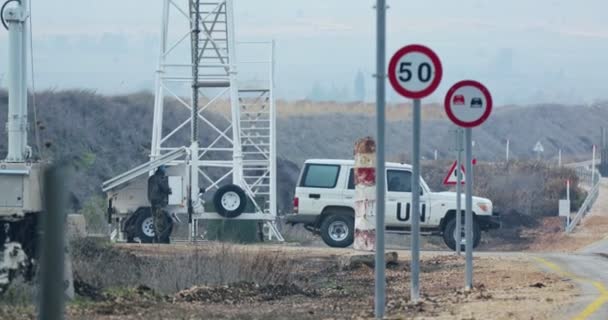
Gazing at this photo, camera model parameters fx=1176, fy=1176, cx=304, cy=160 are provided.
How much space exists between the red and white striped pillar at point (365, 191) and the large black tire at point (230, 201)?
5515mm

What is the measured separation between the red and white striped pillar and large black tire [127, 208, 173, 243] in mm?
6004

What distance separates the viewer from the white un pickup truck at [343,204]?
28484 mm

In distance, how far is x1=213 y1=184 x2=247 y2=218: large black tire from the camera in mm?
30156

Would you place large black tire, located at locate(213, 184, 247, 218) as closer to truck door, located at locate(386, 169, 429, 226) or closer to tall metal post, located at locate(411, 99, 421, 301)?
truck door, located at locate(386, 169, 429, 226)

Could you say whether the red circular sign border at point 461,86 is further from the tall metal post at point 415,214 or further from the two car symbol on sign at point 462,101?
the tall metal post at point 415,214

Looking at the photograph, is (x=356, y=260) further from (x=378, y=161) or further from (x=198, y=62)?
(x=198, y=62)

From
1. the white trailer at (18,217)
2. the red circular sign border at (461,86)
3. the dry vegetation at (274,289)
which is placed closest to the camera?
the dry vegetation at (274,289)

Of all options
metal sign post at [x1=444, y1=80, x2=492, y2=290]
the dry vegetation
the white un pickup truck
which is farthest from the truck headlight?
metal sign post at [x1=444, y1=80, x2=492, y2=290]

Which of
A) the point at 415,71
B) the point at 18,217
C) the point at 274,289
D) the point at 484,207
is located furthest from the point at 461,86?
the point at 484,207

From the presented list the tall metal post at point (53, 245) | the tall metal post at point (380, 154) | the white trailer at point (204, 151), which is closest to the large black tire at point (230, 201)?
the white trailer at point (204, 151)

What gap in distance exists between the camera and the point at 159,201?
95.0 ft

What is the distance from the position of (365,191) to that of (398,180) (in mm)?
3837

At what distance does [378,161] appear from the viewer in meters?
12.0

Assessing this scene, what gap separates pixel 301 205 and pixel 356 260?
300 inches
